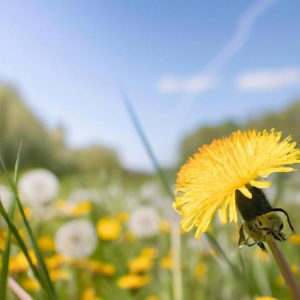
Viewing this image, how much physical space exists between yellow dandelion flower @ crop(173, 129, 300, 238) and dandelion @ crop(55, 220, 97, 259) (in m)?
0.97

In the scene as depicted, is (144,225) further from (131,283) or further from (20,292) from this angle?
(20,292)

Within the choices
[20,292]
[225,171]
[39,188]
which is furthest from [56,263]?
[225,171]

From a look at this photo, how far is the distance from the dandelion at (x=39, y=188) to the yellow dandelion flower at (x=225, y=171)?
1.39m

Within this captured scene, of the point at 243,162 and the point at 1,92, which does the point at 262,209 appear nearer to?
the point at 243,162

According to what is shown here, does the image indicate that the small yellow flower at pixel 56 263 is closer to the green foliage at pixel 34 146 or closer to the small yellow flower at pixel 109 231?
the small yellow flower at pixel 109 231

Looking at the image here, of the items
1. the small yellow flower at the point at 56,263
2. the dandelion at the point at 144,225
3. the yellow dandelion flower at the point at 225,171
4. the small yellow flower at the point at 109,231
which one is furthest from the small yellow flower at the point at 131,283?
the yellow dandelion flower at the point at 225,171

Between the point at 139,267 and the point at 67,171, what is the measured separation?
12.4 metres

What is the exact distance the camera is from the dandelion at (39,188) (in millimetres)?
1812

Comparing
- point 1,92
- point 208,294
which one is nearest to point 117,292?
point 208,294

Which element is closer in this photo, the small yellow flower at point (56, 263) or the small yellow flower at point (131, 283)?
the small yellow flower at point (131, 283)

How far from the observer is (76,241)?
142 cm

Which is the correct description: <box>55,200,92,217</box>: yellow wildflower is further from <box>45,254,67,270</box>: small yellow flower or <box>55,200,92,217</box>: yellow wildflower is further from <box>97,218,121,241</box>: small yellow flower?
<box>45,254,67,270</box>: small yellow flower

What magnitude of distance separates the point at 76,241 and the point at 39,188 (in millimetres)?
511

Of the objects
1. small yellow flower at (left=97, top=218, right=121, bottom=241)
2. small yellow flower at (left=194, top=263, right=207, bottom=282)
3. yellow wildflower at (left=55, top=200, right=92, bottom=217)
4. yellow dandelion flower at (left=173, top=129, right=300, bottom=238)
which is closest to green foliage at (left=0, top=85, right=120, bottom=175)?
yellow wildflower at (left=55, top=200, right=92, bottom=217)
